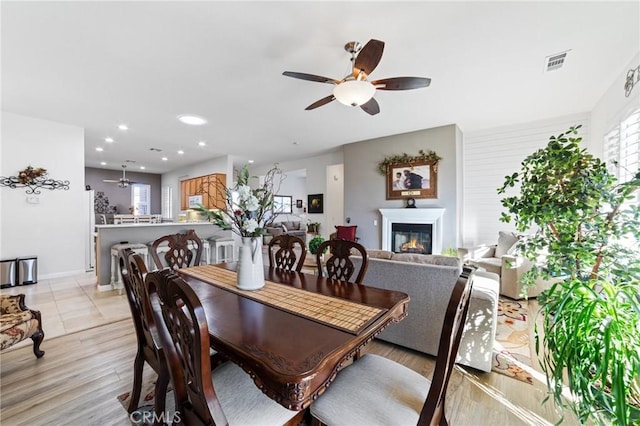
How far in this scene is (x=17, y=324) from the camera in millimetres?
1968

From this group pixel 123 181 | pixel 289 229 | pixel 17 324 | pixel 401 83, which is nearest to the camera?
pixel 17 324

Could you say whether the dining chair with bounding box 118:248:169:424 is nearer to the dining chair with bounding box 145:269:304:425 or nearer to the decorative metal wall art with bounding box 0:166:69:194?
the dining chair with bounding box 145:269:304:425

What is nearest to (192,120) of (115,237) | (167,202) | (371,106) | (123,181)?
(115,237)

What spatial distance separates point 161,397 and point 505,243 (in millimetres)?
4934

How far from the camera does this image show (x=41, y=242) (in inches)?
178

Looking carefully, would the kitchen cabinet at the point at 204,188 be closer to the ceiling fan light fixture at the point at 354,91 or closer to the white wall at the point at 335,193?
the white wall at the point at 335,193

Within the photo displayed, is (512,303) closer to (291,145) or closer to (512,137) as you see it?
(512,137)

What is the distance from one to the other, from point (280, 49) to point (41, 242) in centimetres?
545

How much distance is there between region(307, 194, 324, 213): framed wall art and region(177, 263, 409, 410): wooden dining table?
19.3ft

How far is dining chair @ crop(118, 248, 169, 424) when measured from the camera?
3.95 feet

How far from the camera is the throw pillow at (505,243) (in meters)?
4.14

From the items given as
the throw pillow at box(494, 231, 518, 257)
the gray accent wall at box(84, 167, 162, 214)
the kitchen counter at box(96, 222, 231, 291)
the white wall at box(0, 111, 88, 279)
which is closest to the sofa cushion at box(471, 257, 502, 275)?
the throw pillow at box(494, 231, 518, 257)

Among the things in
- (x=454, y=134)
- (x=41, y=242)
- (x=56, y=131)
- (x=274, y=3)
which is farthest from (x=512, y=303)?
(x=56, y=131)

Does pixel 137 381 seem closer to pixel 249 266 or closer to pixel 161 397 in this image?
pixel 161 397
